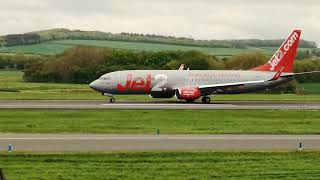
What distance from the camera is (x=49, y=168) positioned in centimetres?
2498

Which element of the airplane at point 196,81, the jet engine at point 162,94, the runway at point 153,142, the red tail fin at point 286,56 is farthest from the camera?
the red tail fin at point 286,56

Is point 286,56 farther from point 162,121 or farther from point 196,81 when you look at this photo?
point 162,121

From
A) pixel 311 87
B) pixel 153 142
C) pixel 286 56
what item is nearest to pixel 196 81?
pixel 286 56

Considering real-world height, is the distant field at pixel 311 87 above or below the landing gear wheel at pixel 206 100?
above

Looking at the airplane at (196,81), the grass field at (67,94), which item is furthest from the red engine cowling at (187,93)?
the grass field at (67,94)

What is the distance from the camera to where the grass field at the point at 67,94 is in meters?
81.5

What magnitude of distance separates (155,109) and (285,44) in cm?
2438

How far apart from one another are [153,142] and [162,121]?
1398 centimetres

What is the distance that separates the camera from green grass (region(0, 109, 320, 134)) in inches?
1575

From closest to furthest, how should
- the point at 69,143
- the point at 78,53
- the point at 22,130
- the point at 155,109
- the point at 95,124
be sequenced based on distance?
the point at 69,143 → the point at 22,130 → the point at 95,124 → the point at 155,109 → the point at 78,53

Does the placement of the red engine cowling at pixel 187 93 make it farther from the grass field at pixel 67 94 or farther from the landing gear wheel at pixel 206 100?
the grass field at pixel 67 94

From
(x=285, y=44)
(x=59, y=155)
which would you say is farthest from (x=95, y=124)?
(x=285, y=44)

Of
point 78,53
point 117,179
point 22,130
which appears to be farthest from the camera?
point 78,53

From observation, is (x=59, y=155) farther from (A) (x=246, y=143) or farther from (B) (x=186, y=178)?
(A) (x=246, y=143)
